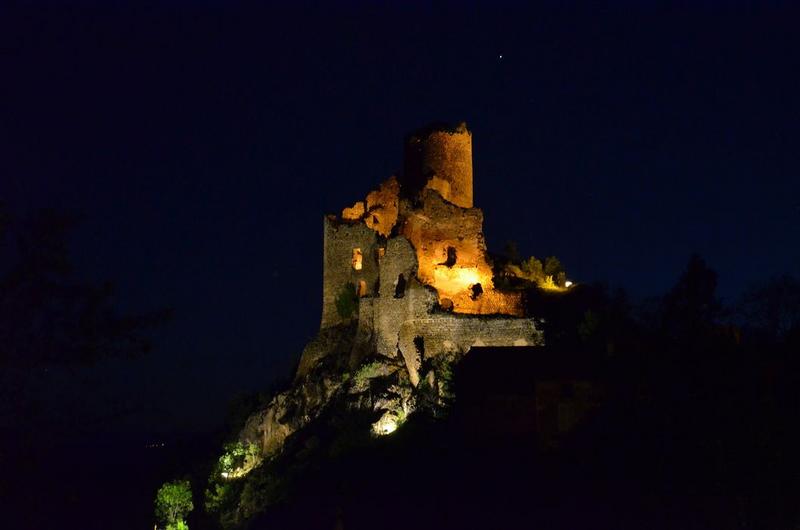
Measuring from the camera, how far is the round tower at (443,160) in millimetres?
55969

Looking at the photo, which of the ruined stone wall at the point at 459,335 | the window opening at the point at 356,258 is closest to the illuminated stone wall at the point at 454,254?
the window opening at the point at 356,258

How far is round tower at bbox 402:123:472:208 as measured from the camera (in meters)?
56.0

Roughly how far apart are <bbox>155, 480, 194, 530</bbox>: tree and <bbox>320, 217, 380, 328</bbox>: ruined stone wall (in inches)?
514

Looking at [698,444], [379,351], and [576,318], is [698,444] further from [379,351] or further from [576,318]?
[379,351]

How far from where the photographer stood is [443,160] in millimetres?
56469

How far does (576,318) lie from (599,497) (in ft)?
54.1

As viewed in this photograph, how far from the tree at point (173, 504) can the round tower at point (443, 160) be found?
76.1 feet

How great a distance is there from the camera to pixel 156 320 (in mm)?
19203

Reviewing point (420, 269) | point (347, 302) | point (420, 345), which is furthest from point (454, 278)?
point (420, 345)

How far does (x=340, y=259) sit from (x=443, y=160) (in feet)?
32.2

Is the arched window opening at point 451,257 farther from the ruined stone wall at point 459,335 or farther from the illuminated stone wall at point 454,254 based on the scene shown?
the ruined stone wall at point 459,335

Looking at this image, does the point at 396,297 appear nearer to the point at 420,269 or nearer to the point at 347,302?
the point at 420,269

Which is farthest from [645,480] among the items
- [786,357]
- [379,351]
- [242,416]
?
[242,416]

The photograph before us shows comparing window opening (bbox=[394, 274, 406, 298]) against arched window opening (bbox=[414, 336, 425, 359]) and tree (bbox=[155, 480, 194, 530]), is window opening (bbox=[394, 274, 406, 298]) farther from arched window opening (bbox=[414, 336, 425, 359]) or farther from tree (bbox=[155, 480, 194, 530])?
tree (bbox=[155, 480, 194, 530])
